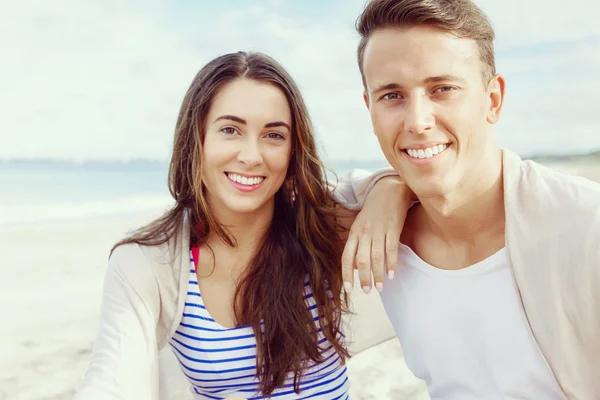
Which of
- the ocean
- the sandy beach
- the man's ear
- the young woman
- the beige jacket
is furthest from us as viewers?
the ocean

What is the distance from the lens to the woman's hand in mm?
1895

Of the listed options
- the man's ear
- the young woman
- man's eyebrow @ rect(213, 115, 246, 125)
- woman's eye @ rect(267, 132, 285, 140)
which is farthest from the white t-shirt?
man's eyebrow @ rect(213, 115, 246, 125)

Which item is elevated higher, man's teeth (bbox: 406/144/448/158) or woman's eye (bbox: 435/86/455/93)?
woman's eye (bbox: 435/86/455/93)

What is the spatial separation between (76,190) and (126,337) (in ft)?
42.0

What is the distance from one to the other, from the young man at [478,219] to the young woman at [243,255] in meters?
0.36

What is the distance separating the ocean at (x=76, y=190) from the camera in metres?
11.4

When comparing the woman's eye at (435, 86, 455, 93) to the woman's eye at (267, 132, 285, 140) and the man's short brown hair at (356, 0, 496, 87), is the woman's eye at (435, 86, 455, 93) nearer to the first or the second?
the man's short brown hair at (356, 0, 496, 87)

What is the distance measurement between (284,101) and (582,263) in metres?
1.22

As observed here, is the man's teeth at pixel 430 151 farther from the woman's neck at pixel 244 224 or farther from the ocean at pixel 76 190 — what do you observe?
the ocean at pixel 76 190

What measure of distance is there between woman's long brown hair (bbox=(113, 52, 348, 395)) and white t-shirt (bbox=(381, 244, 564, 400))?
373 millimetres

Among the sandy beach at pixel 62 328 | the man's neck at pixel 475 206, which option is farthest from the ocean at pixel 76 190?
the man's neck at pixel 475 206

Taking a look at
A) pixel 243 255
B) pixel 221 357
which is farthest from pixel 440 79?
pixel 221 357

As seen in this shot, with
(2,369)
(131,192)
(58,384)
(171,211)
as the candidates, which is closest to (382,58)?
(171,211)

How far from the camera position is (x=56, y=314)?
4.90 m
